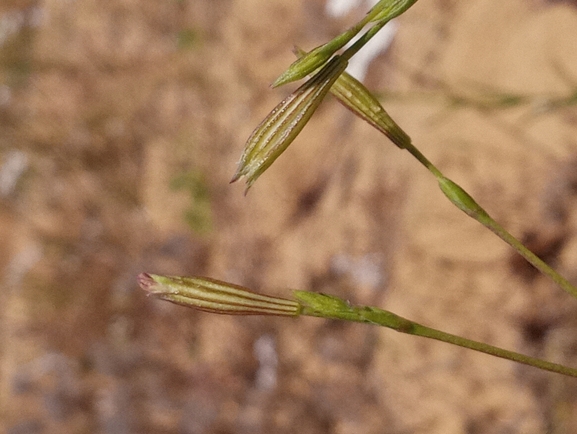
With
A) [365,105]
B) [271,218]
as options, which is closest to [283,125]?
[365,105]

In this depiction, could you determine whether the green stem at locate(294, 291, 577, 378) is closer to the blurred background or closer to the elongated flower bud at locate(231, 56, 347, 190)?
the elongated flower bud at locate(231, 56, 347, 190)

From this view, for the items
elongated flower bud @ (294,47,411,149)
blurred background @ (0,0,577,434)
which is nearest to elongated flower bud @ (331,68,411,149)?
elongated flower bud @ (294,47,411,149)

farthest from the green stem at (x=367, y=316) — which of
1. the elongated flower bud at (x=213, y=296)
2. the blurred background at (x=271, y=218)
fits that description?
the blurred background at (x=271, y=218)

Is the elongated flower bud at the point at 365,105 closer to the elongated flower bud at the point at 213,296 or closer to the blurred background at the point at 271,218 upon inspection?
the elongated flower bud at the point at 213,296

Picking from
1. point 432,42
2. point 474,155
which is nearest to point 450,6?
point 432,42

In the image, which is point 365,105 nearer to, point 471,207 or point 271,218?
point 471,207

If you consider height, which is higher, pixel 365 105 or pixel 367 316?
pixel 365 105
